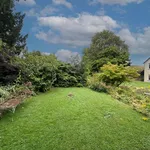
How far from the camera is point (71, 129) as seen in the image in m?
4.50

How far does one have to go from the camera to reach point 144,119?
5.98 metres

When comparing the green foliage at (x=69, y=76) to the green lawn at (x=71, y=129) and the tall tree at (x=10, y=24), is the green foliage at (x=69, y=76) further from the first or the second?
the tall tree at (x=10, y=24)

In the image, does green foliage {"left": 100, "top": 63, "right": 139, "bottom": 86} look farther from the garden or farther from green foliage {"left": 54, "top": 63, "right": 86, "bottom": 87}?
green foliage {"left": 54, "top": 63, "right": 86, "bottom": 87}

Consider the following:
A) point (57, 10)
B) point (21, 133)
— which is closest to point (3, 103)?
point (21, 133)

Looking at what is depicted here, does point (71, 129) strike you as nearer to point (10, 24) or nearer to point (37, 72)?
point (37, 72)

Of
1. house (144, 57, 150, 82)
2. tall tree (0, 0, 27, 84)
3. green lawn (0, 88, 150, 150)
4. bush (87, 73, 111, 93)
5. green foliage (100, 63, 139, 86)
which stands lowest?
green lawn (0, 88, 150, 150)

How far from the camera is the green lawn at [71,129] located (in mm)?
3900

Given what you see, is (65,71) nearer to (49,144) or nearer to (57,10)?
(57,10)

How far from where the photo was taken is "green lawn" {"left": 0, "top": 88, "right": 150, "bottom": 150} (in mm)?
3900

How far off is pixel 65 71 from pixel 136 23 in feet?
19.1

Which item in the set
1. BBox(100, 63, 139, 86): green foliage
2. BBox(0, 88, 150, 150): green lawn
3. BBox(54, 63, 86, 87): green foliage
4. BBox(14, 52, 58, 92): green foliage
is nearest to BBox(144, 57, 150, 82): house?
BBox(100, 63, 139, 86): green foliage

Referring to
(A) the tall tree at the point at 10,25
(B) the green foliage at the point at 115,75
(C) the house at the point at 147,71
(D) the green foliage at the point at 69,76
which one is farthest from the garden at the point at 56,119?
(C) the house at the point at 147,71

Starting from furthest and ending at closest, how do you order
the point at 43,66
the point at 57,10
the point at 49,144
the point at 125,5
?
the point at 43,66
the point at 57,10
the point at 125,5
the point at 49,144

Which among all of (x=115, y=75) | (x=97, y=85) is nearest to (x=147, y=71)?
(x=115, y=75)
